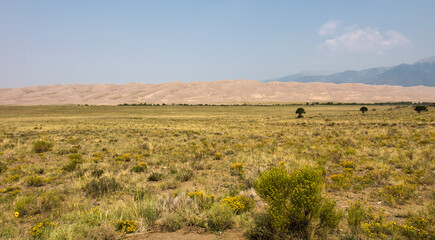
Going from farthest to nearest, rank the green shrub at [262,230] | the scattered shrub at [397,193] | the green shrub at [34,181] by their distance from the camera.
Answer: the green shrub at [34,181]
the scattered shrub at [397,193]
the green shrub at [262,230]

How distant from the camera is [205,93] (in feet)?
441

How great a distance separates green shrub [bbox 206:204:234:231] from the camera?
4455 mm

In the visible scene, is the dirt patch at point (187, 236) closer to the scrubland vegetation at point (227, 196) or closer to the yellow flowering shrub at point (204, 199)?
the scrubland vegetation at point (227, 196)

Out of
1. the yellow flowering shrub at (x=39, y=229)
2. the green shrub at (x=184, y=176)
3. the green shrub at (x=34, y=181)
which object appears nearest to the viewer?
the yellow flowering shrub at (x=39, y=229)

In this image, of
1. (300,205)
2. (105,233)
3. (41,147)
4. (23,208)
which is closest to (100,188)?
(23,208)

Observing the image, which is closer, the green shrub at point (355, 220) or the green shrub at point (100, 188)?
the green shrub at point (355, 220)

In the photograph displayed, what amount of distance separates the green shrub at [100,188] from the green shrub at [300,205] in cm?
498

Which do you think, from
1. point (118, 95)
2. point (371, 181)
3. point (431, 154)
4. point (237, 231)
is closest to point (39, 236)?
point (237, 231)

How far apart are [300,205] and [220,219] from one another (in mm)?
1562

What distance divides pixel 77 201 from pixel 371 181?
28.0ft

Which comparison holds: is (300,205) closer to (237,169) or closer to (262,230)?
(262,230)

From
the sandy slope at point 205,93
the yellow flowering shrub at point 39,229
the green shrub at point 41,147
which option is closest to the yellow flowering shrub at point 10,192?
the yellow flowering shrub at point 39,229

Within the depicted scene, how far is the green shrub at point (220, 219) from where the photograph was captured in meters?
4.45

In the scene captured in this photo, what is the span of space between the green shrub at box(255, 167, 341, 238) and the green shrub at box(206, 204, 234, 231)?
96 centimetres
